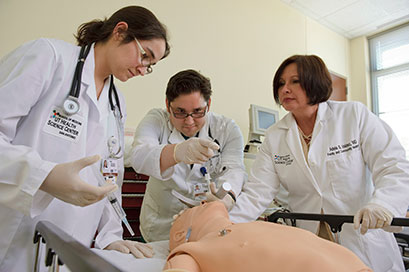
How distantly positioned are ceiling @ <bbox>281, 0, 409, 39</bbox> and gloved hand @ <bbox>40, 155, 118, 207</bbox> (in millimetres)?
4051

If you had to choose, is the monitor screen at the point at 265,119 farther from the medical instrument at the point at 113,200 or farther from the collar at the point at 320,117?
the medical instrument at the point at 113,200

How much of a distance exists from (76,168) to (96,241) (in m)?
0.53

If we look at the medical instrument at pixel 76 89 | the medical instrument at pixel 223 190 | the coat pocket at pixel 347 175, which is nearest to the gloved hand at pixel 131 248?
the medical instrument at pixel 223 190

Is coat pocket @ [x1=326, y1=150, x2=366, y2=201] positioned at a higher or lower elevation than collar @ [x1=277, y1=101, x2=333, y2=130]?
lower

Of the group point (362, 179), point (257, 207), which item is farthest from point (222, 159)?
point (362, 179)

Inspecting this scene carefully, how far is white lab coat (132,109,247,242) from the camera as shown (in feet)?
5.28

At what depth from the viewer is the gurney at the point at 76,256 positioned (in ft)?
1.48

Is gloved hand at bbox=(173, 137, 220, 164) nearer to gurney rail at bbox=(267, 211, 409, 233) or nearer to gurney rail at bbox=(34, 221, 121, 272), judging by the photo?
gurney rail at bbox=(267, 211, 409, 233)

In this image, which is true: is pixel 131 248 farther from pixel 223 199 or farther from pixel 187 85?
pixel 187 85

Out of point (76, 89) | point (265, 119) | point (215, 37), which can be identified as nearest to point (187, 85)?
point (76, 89)

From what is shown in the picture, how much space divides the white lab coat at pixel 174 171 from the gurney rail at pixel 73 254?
0.82 metres

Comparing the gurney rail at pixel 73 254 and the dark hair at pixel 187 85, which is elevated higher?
the dark hair at pixel 187 85

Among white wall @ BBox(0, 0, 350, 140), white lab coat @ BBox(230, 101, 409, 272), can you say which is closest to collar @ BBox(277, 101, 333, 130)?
white lab coat @ BBox(230, 101, 409, 272)

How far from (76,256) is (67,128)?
547 millimetres
